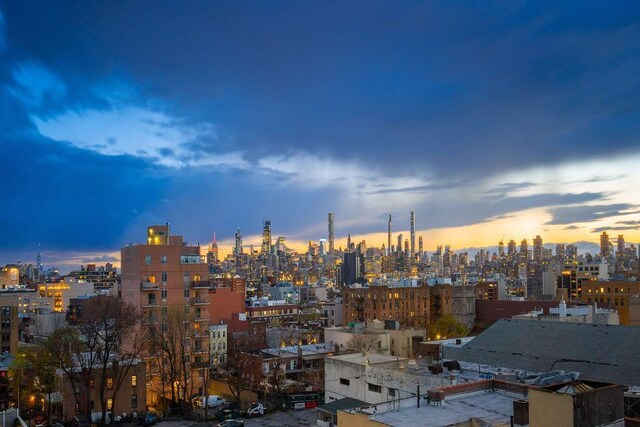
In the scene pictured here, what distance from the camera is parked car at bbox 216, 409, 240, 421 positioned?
46094 mm

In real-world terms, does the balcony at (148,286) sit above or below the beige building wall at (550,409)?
above

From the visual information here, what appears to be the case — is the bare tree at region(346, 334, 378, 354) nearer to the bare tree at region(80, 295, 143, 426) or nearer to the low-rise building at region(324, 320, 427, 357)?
the low-rise building at region(324, 320, 427, 357)

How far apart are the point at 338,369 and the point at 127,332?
23293 mm

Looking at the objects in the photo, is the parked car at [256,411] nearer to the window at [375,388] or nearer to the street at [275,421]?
the street at [275,421]

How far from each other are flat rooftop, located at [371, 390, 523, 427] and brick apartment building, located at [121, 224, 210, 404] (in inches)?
1516

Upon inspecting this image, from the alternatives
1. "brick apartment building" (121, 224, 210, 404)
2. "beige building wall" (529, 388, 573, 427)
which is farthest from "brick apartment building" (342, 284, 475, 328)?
"beige building wall" (529, 388, 573, 427)

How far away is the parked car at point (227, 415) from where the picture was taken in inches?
1815

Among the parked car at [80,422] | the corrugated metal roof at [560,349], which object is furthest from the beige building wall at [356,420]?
the parked car at [80,422]

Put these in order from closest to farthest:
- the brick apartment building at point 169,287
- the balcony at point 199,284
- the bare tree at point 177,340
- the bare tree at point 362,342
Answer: the bare tree at point 177,340 < the bare tree at point 362,342 < the brick apartment building at point 169,287 < the balcony at point 199,284

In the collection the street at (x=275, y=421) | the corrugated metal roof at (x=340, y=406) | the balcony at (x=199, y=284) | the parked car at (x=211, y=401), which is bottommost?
the parked car at (x=211, y=401)

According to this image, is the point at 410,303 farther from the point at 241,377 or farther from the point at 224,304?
the point at 241,377

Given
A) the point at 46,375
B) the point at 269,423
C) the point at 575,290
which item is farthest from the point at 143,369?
the point at 575,290

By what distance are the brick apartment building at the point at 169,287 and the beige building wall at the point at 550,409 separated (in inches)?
1891

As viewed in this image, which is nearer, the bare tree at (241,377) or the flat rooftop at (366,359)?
the flat rooftop at (366,359)
